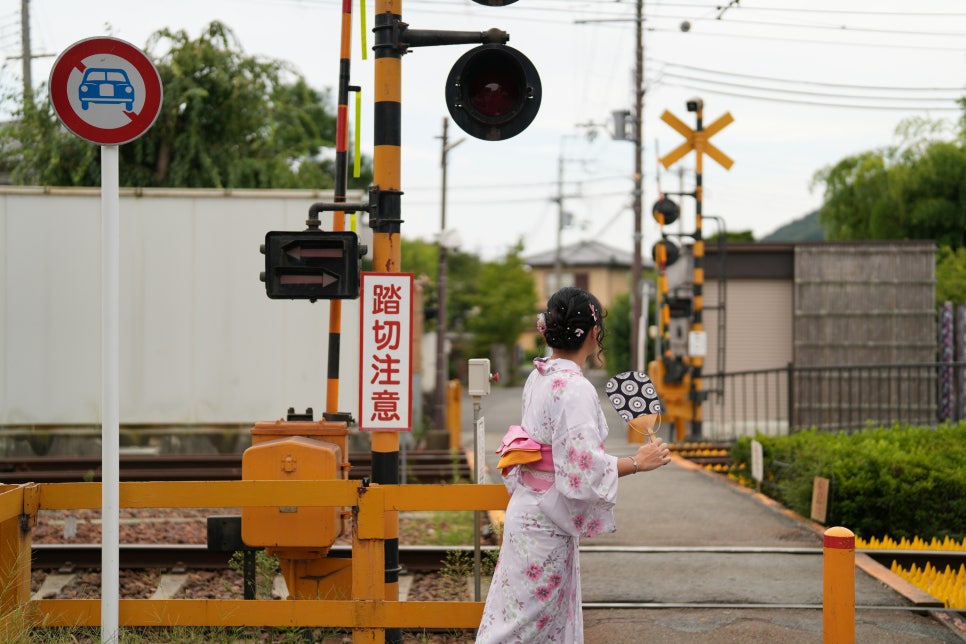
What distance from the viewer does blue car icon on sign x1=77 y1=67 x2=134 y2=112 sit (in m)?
4.74

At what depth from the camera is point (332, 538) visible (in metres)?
5.44

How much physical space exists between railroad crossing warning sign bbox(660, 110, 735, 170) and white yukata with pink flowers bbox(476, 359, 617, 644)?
14402 mm

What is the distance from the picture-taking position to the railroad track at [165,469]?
12266 millimetres

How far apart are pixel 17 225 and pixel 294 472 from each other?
1108 centimetres

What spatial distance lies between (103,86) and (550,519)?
109 inches

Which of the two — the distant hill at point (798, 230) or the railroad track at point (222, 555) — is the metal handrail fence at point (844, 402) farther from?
the distant hill at point (798, 230)

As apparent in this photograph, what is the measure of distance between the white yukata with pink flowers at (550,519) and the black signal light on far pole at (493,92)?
5.68ft

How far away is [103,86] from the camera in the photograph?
475cm

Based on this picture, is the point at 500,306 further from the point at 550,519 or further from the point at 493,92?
the point at 550,519

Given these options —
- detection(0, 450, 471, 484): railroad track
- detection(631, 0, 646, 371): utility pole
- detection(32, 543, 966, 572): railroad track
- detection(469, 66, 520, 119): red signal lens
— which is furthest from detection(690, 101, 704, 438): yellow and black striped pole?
detection(469, 66, 520, 119): red signal lens

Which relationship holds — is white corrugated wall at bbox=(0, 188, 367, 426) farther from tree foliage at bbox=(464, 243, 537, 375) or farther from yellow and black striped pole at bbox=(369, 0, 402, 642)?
tree foliage at bbox=(464, 243, 537, 375)

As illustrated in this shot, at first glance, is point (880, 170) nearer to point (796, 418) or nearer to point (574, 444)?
point (796, 418)

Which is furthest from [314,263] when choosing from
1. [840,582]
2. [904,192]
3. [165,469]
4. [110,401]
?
[904,192]

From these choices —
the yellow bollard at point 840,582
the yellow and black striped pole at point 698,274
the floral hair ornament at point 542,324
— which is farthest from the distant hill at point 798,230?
the floral hair ornament at point 542,324
